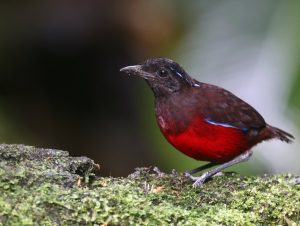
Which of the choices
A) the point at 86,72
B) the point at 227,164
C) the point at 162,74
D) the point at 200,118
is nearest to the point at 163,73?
the point at 162,74

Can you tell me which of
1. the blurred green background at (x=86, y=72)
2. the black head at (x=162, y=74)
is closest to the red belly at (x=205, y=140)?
the black head at (x=162, y=74)

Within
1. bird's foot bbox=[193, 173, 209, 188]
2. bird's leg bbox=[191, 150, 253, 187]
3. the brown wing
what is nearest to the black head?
the brown wing

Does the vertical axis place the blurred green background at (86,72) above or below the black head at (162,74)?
above

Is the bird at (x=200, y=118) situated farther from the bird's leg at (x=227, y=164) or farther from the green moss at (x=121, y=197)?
the green moss at (x=121, y=197)

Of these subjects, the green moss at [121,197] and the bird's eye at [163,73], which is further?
the bird's eye at [163,73]

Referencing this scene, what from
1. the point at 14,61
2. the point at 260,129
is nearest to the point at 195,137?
the point at 260,129
